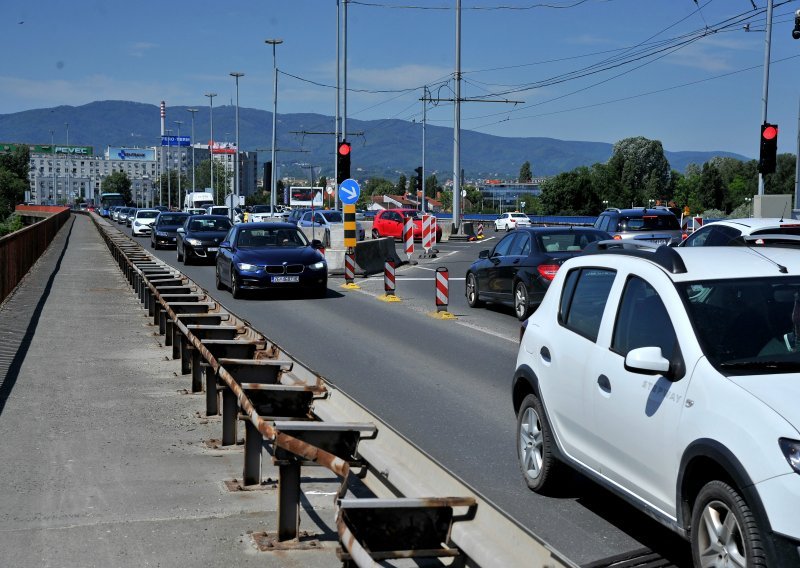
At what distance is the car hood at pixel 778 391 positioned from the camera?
4551 mm

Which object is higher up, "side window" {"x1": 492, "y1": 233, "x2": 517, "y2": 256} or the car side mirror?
the car side mirror

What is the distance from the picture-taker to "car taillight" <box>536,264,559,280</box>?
57.0 ft

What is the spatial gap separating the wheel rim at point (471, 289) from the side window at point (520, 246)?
1.66 m

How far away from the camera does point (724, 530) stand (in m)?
4.72

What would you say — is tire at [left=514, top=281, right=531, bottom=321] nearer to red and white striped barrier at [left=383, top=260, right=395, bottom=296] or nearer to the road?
the road

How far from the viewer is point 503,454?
8.40 m

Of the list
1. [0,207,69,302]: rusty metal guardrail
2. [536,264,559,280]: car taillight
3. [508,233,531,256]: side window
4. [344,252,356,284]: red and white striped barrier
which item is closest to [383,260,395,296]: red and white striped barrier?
[344,252,356,284]: red and white striped barrier

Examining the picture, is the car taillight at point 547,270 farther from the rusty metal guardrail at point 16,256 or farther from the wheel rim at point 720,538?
the wheel rim at point 720,538

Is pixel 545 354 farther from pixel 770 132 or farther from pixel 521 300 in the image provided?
pixel 770 132

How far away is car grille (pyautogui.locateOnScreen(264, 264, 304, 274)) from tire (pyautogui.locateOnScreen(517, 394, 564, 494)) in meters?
15.0

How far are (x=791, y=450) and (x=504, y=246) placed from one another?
15.1m

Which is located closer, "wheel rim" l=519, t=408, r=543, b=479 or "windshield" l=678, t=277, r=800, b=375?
"windshield" l=678, t=277, r=800, b=375

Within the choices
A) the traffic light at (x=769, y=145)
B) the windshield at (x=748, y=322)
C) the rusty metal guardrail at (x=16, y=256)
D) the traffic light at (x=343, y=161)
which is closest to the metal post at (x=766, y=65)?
the traffic light at (x=769, y=145)

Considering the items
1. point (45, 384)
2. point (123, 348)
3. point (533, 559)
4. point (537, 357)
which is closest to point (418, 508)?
point (533, 559)
